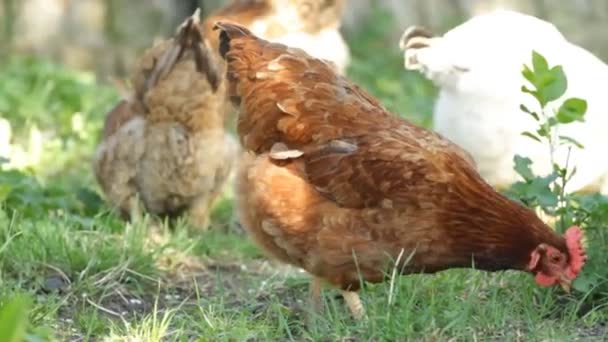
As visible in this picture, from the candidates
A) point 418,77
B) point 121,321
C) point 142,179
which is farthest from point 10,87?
point 121,321

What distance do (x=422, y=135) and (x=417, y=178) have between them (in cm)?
30

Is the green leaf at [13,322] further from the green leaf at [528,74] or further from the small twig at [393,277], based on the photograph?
the green leaf at [528,74]

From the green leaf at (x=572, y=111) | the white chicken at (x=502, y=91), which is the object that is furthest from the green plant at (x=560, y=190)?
the white chicken at (x=502, y=91)

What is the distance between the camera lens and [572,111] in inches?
200

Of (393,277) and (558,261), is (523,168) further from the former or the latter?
(393,277)

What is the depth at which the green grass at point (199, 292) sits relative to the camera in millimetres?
4562

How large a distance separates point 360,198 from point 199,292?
42.2 inches

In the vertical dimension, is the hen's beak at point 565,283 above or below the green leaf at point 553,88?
below

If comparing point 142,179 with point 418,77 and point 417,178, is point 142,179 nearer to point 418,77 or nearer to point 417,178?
point 417,178

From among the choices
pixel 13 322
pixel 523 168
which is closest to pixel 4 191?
pixel 523 168

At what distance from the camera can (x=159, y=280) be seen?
5609 mm

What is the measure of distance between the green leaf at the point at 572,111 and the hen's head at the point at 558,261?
0.60m

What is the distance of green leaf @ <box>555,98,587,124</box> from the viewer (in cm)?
505

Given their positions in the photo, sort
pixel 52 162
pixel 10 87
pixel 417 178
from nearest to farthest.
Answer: pixel 417 178 → pixel 52 162 → pixel 10 87
